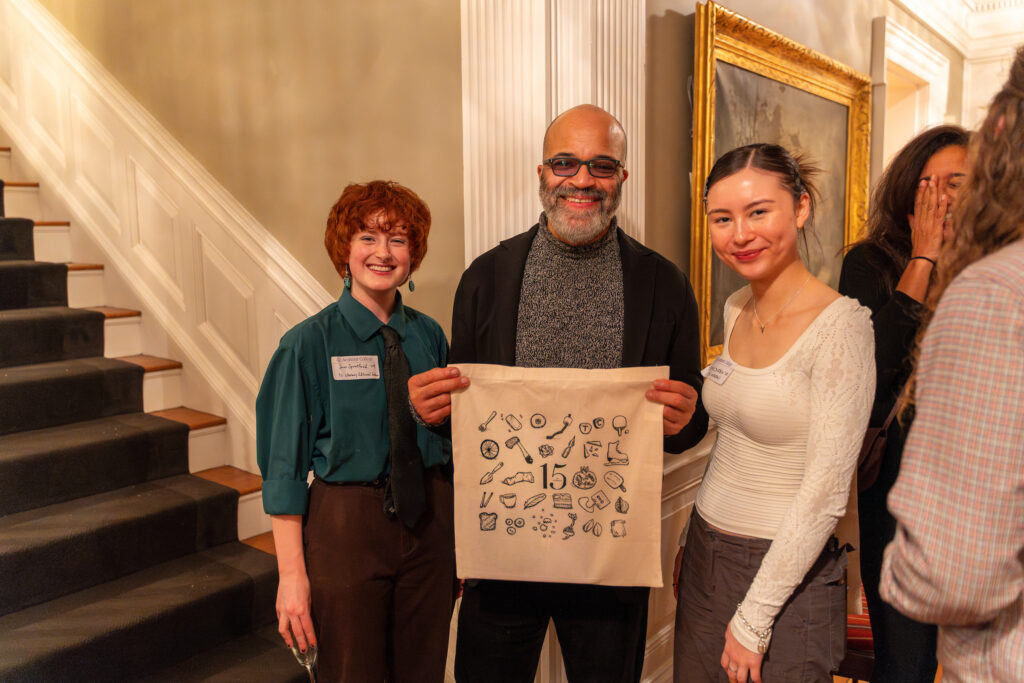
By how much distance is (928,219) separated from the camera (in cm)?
143

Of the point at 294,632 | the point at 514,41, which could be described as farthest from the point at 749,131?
the point at 294,632

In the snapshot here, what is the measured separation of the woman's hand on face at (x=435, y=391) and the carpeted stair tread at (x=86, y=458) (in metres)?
1.82

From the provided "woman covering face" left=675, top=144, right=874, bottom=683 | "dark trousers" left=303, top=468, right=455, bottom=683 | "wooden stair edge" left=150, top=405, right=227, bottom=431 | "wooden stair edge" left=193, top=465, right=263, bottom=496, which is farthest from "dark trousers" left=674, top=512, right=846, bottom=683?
"wooden stair edge" left=150, top=405, right=227, bottom=431

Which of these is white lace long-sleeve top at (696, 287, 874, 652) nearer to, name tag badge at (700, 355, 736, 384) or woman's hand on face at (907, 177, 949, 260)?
name tag badge at (700, 355, 736, 384)

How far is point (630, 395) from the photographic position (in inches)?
51.5

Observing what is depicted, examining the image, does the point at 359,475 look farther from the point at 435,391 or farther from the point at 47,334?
the point at 47,334

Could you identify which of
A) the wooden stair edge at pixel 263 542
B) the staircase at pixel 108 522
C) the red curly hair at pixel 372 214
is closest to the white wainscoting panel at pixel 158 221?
the staircase at pixel 108 522

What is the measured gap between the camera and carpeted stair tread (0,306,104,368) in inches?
112

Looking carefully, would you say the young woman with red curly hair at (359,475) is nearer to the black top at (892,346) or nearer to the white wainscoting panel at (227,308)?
the black top at (892,346)

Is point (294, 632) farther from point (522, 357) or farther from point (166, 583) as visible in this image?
point (166, 583)

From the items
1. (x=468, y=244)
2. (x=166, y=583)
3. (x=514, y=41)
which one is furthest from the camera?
(x=166, y=583)

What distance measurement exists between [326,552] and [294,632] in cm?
18

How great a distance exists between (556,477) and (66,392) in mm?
2399

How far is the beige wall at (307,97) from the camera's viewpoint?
2.16 m
